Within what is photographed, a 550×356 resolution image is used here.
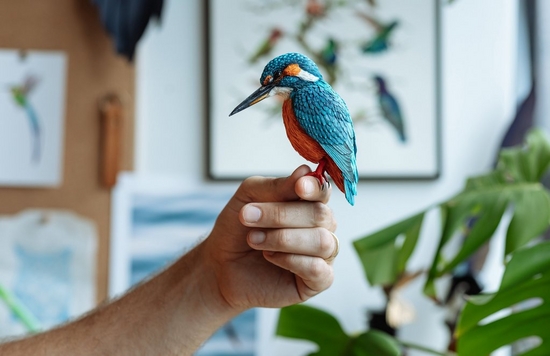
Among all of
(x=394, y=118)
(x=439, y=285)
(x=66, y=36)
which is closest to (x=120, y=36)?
(x=66, y=36)

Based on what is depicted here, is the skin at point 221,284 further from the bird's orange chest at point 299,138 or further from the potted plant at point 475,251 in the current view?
the potted plant at point 475,251

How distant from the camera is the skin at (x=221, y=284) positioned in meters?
0.62

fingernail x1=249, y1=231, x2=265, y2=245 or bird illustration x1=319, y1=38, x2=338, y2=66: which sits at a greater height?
bird illustration x1=319, y1=38, x2=338, y2=66

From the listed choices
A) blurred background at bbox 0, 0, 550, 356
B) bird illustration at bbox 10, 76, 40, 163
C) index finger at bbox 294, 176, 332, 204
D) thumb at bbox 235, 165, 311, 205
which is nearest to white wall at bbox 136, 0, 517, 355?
blurred background at bbox 0, 0, 550, 356

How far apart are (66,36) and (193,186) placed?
462 mm

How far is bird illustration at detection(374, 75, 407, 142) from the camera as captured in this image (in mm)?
1395

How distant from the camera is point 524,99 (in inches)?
57.1

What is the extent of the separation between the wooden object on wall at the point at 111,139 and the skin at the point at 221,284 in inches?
21.5

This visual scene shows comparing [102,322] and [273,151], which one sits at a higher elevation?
[273,151]

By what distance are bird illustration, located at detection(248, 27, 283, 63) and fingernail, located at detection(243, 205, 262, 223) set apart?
81 cm

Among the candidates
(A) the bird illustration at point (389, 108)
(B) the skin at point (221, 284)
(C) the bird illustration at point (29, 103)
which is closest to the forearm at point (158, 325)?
(B) the skin at point (221, 284)

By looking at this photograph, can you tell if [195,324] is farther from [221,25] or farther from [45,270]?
[221,25]

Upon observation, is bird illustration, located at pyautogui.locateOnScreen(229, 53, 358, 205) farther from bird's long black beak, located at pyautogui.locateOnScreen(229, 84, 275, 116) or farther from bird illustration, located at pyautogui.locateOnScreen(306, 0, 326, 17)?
bird illustration, located at pyautogui.locateOnScreen(306, 0, 326, 17)

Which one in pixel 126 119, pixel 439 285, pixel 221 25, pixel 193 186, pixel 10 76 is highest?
pixel 221 25
